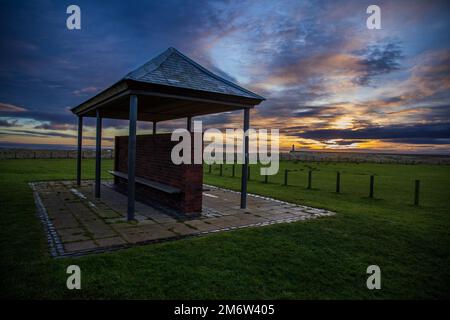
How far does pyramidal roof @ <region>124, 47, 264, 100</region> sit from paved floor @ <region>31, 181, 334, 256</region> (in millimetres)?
3286

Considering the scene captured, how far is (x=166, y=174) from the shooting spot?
7.97 meters

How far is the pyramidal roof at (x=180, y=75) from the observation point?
652 cm

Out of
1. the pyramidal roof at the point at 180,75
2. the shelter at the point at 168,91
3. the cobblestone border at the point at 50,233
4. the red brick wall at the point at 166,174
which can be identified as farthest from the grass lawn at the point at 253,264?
the pyramidal roof at the point at 180,75

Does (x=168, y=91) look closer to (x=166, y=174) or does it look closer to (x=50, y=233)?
(x=166, y=174)

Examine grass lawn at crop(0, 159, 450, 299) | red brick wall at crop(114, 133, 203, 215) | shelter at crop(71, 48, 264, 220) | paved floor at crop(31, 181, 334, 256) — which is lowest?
grass lawn at crop(0, 159, 450, 299)

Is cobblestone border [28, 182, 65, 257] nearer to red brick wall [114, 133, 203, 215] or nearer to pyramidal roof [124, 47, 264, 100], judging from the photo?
red brick wall [114, 133, 203, 215]

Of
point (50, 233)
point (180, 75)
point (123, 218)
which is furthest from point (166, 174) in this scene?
point (50, 233)

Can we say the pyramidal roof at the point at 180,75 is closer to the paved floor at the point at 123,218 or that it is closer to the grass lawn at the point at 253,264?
the paved floor at the point at 123,218

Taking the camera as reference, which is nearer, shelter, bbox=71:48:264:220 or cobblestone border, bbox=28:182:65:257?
cobblestone border, bbox=28:182:65:257

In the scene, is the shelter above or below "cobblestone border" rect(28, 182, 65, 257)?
above

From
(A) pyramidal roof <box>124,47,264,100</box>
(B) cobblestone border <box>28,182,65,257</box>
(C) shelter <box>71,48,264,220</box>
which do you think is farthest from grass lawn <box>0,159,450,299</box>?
(A) pyramidal roof <box>124,47,264,100</box>

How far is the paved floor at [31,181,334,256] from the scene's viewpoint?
4.99m

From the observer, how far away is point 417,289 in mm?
3498
